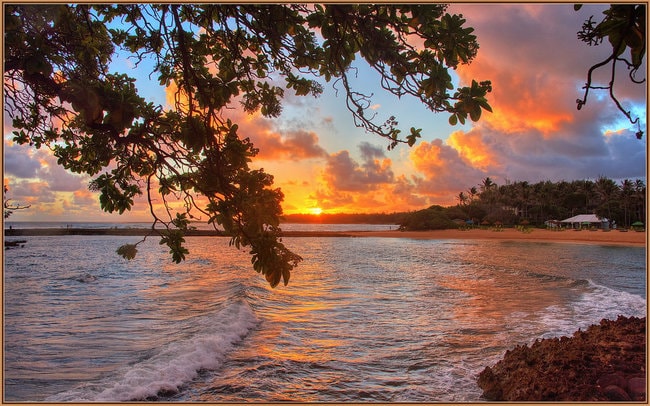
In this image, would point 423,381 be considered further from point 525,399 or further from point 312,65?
point 312,65

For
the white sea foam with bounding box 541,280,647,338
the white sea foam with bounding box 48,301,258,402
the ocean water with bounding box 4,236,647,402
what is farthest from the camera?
the white sea foam with bounding box 541,280,647,338

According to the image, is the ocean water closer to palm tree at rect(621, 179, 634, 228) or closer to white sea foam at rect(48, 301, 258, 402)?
white sea foam at rect(48, 301, 258, 402)

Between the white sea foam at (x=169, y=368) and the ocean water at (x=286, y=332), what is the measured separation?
0.09 feet

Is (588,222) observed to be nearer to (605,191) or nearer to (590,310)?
(605,191)

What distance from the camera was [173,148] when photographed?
3635 mm

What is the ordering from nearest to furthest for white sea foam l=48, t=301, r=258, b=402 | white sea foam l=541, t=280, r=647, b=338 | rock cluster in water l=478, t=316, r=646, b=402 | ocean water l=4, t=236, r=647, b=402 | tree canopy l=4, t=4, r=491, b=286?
tree canopy l=4, t=4, r=491, b=286, rock cluster in water l=478, t=316, r=646, b=402, white sea foam l=48, t=301, r=258, b=402, ocean water l=4, t=236, r=647, b=402, white sea foam l=541, t=280, r=647, b=338

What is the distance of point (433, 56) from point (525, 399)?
439 centimetres

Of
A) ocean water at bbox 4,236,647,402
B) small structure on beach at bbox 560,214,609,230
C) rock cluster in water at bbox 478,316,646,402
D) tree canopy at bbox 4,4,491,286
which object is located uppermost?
tree canopy at bbox 4,4,491,286

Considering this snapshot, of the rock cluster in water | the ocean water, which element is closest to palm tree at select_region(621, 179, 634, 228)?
the ocean water

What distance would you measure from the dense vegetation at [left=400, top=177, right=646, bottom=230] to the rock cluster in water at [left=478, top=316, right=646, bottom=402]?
7792cm

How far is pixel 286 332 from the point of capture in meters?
10.1

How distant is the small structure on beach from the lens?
225 feet

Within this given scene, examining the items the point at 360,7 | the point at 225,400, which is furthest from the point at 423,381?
the point at 360,7

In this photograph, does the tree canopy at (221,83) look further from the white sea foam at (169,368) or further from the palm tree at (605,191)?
the palm tree at (605,191)
